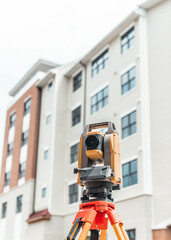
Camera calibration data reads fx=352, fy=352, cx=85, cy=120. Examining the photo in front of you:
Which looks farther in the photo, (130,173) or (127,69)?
(127,69)

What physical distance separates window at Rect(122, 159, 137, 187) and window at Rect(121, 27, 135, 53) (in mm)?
7643

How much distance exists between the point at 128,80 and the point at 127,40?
9.59ft

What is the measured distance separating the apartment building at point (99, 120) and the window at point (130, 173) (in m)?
0.06

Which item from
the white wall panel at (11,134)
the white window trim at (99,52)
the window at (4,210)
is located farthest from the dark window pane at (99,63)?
the window at (4,210)

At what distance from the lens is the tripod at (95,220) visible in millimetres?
3979

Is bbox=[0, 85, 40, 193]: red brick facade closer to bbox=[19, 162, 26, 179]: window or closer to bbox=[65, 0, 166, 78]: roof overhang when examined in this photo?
bbox=[19, 162, 26, 179]: window

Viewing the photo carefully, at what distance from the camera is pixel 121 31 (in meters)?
23.3

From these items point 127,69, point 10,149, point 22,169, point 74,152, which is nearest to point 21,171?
point 22,169

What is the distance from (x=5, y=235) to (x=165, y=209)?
18152 millimetres

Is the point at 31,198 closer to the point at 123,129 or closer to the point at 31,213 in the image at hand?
the point at 31,213

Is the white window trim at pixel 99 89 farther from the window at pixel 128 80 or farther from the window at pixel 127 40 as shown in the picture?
the window at pixel 127 40

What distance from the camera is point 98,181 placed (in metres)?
4.42

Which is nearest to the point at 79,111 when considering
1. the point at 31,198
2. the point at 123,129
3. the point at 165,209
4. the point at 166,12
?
the point at 123,129

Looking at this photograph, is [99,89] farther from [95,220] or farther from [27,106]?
[95,220]
